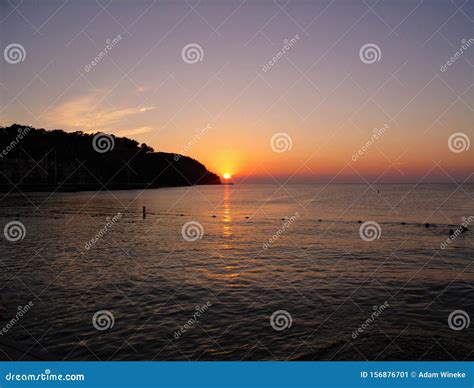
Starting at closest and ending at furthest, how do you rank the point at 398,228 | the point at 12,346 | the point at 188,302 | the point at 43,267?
the point at 12,346 < the point at 188,302 < the point at 43,267 < the point at 398,228

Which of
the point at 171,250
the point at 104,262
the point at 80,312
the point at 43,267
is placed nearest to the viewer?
the point at 80,312

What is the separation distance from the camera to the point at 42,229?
139ft

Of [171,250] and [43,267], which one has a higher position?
[171,250]

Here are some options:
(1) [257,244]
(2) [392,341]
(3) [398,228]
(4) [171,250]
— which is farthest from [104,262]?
(3) [398,228]

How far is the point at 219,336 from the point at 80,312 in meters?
6.38

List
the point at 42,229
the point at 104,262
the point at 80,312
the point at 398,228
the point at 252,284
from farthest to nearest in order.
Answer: the point at 398,228 < the point at 42,229 < the point at 104,262 < the point at 252,284 < the point at 80,312

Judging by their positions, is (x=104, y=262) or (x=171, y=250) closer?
(x=104, y=262)

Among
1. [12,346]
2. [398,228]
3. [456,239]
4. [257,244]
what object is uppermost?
[398,228]

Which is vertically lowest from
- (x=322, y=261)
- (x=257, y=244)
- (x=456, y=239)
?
(x=322, y=261)

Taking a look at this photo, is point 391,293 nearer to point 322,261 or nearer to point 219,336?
point 322,261

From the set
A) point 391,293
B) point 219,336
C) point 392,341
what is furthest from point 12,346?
point 391,293

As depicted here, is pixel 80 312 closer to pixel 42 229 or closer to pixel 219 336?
pixel 219 336

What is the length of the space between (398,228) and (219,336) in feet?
137

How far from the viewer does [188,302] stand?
53.1 ft
